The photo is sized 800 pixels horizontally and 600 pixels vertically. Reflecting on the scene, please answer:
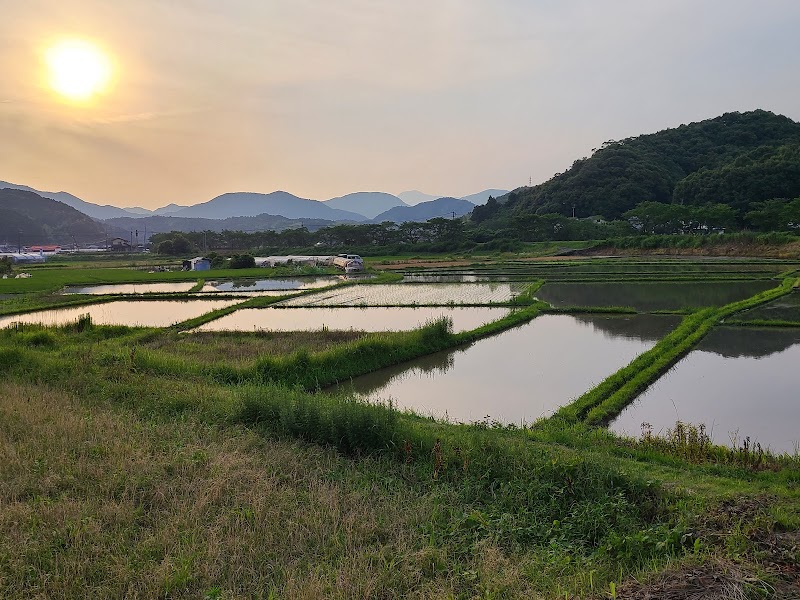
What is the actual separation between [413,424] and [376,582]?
3.52 m

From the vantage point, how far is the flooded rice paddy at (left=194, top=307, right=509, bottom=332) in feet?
51.6

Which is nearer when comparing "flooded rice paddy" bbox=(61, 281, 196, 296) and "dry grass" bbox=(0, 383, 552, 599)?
"dry grass" bbox=(0, 383, 552, 599)

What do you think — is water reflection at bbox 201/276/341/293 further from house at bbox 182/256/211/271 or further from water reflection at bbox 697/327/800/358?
water reflection at bbox 697/327/800/358

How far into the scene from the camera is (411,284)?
27.0m

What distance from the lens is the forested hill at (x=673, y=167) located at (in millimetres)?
55875

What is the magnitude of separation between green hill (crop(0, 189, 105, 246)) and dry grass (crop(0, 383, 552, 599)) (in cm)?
12000

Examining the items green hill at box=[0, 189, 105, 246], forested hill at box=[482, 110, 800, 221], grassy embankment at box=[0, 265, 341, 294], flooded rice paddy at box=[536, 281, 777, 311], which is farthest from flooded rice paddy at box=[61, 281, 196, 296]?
green hill at box=[0, 189, 105, 246]

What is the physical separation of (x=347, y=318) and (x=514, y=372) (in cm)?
809

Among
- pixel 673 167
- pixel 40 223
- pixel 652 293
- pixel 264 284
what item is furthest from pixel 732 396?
pixel 40 223

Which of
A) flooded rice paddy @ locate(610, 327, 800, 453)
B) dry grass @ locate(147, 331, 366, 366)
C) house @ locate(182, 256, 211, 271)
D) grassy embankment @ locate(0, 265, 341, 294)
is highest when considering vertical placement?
house @ locate(182, 256, 211, 271)

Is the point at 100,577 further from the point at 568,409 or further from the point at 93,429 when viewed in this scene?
the point at 568,409

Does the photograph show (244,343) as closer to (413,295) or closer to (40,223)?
(413,295)

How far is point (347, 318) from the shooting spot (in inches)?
693

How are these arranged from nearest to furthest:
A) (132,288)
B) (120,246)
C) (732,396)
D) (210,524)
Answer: (210,524) → (732,396) → (132,288) → (120,246)
